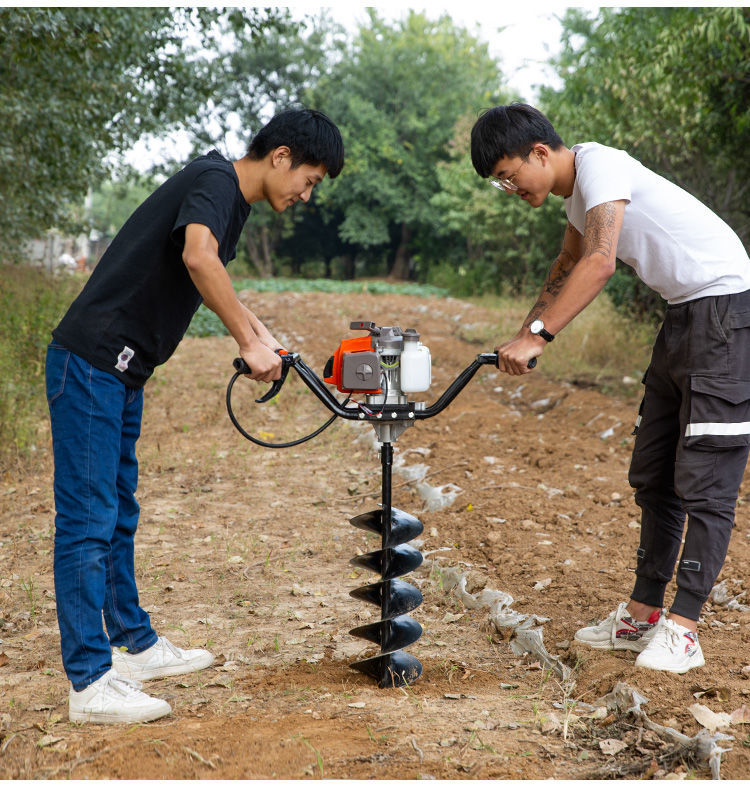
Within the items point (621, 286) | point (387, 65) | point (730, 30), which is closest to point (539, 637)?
point (730, 30)

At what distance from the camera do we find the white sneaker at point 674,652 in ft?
10.0

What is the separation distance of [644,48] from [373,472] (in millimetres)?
5755

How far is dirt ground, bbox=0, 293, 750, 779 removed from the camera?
8.45 ft

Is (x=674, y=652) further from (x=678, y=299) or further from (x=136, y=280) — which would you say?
(x=136, y=280)

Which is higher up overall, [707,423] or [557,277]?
[557,277]

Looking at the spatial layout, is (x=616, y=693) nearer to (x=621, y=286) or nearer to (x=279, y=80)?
(x=621, y=286)

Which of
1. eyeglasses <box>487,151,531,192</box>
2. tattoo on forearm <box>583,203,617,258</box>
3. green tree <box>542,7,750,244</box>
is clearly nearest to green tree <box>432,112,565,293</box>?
green tree <box>542,7,750,244</box>

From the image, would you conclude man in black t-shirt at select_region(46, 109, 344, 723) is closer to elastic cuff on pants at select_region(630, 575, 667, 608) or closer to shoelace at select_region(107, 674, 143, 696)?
shoelace at select_region(107, 674, 143, 696)

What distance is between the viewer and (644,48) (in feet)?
28.7

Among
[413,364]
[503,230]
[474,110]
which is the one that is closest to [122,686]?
[413,364]

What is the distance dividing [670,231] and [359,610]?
230 centimetres

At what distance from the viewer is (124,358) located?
2.85 metres

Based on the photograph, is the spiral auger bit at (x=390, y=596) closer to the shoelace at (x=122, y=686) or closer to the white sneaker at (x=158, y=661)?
the white sneaker at (x=158, y=661)

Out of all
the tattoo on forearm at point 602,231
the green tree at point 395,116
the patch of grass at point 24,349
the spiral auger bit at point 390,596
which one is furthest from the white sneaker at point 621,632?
the green tree at point 395,116
